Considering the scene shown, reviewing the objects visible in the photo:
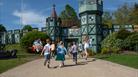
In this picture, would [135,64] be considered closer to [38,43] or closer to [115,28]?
[38,43]

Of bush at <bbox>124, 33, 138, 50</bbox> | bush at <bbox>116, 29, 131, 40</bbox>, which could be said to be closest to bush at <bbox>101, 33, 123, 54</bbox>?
A: bush at <bbox>116, 29, 131, 40</bbox>

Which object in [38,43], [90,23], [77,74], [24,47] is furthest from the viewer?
[90,23]

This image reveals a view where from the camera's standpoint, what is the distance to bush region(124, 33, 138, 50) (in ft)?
151

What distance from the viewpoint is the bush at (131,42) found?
46.0 m

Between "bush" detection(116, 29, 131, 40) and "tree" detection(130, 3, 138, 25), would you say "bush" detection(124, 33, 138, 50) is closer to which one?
"bush" detection(116, 29, 131, 40)

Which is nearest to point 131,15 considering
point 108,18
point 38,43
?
point 108,18

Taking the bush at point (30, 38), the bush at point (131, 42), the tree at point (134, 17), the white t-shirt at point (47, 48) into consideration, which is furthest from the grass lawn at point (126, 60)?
the tree at point (134, 17)

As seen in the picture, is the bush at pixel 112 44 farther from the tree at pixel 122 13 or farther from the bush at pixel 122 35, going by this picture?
the tree at pixel 122 13

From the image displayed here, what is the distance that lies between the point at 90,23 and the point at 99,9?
2749 mm

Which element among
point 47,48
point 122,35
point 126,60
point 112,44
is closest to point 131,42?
point 112,44

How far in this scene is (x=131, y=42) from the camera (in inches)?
1815

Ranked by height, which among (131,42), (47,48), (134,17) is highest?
(134,17)

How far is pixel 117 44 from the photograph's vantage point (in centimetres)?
4612

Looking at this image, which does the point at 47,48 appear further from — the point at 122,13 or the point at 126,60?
the point at 122,13
